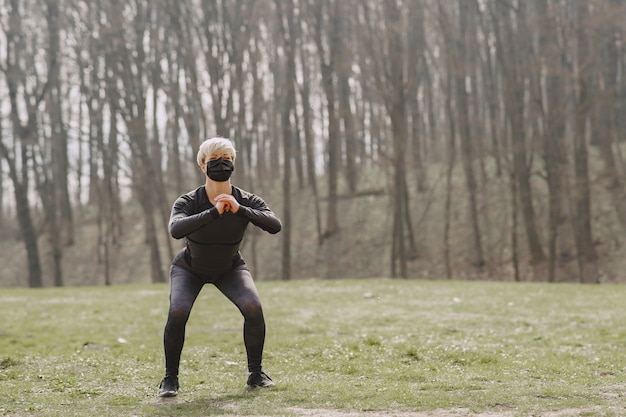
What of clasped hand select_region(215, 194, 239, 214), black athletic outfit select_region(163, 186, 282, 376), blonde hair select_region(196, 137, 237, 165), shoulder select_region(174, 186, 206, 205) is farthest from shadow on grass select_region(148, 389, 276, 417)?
blonde hair select_region(196, 137, 237, 165)

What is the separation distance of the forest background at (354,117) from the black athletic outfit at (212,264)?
22.1 metres

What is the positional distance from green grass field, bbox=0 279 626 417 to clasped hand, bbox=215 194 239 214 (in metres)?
1.60

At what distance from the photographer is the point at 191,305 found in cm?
684

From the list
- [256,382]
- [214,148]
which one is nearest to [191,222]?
[214,148]

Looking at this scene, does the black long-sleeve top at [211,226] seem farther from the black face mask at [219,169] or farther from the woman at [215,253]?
the black face mask at [219,169]

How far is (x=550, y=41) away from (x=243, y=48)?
11.9 metres

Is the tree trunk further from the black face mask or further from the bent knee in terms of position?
the black face mask

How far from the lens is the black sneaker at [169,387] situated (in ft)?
22.2

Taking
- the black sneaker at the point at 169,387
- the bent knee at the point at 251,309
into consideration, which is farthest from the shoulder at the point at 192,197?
the black sneaker at the point at 169,387

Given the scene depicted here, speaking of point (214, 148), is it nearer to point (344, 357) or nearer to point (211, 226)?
point (211, 226)

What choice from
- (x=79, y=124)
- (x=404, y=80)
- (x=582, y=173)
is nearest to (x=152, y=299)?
(x=404, y=80)

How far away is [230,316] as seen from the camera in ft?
51.8

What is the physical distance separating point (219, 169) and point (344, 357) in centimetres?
362

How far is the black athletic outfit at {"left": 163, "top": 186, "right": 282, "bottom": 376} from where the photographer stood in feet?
22.0
